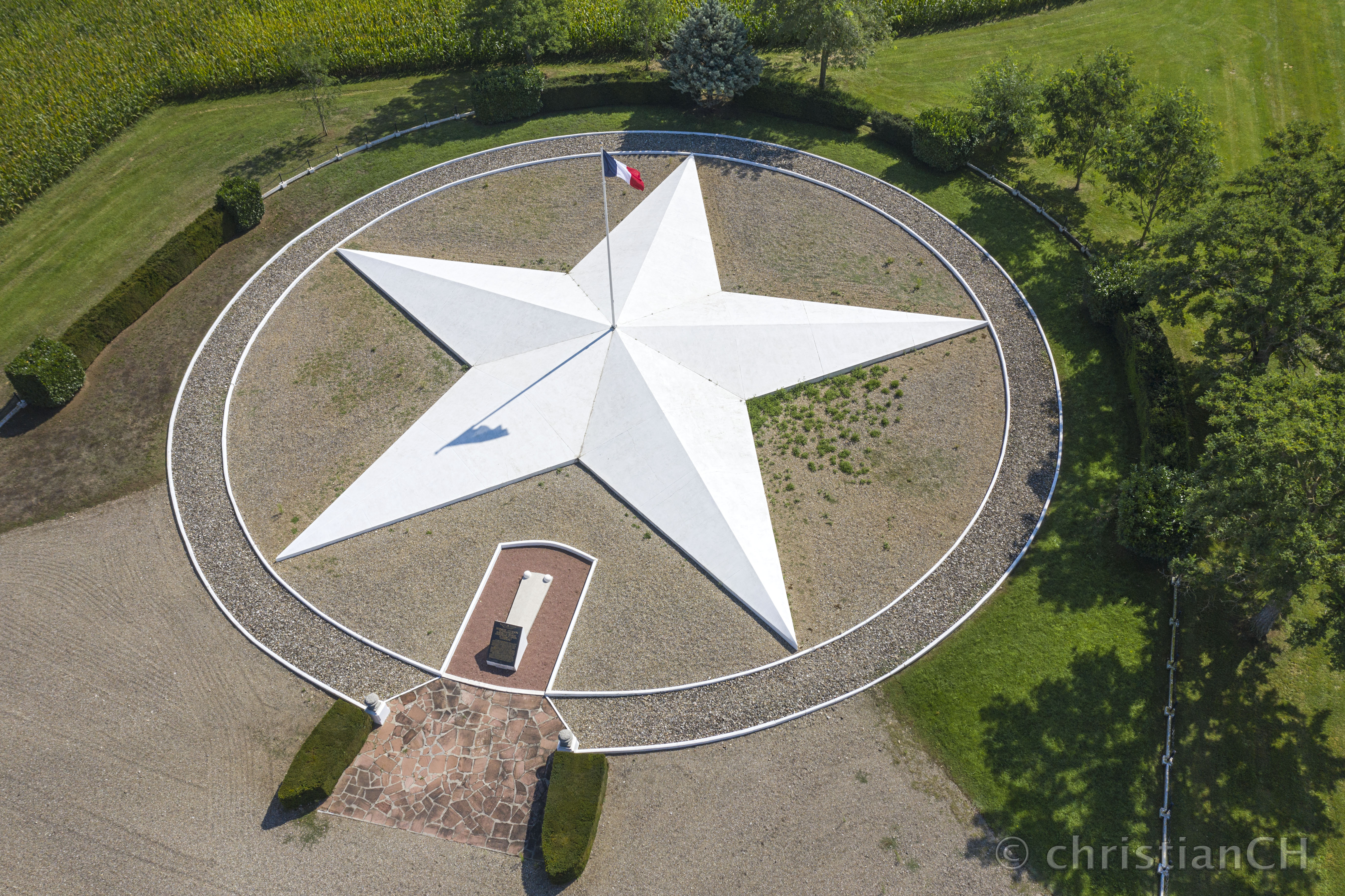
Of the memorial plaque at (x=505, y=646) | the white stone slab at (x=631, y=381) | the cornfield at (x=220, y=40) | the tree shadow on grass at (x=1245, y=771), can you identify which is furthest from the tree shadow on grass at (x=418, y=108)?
the tree shadow on grass at (x=1245, y=771)

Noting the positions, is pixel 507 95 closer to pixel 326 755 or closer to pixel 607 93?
pixel 607 93

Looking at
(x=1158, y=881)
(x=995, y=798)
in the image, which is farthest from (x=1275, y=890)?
(x=995, y=798)

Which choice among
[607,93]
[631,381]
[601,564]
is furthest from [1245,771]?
[607,93]

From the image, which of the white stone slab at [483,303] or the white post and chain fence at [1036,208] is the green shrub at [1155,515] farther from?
the white stone slab at [483,303]

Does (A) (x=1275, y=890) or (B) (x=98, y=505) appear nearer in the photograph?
(A) (x=1275, y=890)

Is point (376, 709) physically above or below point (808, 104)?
below

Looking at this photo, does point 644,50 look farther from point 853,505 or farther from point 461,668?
point 461,668
